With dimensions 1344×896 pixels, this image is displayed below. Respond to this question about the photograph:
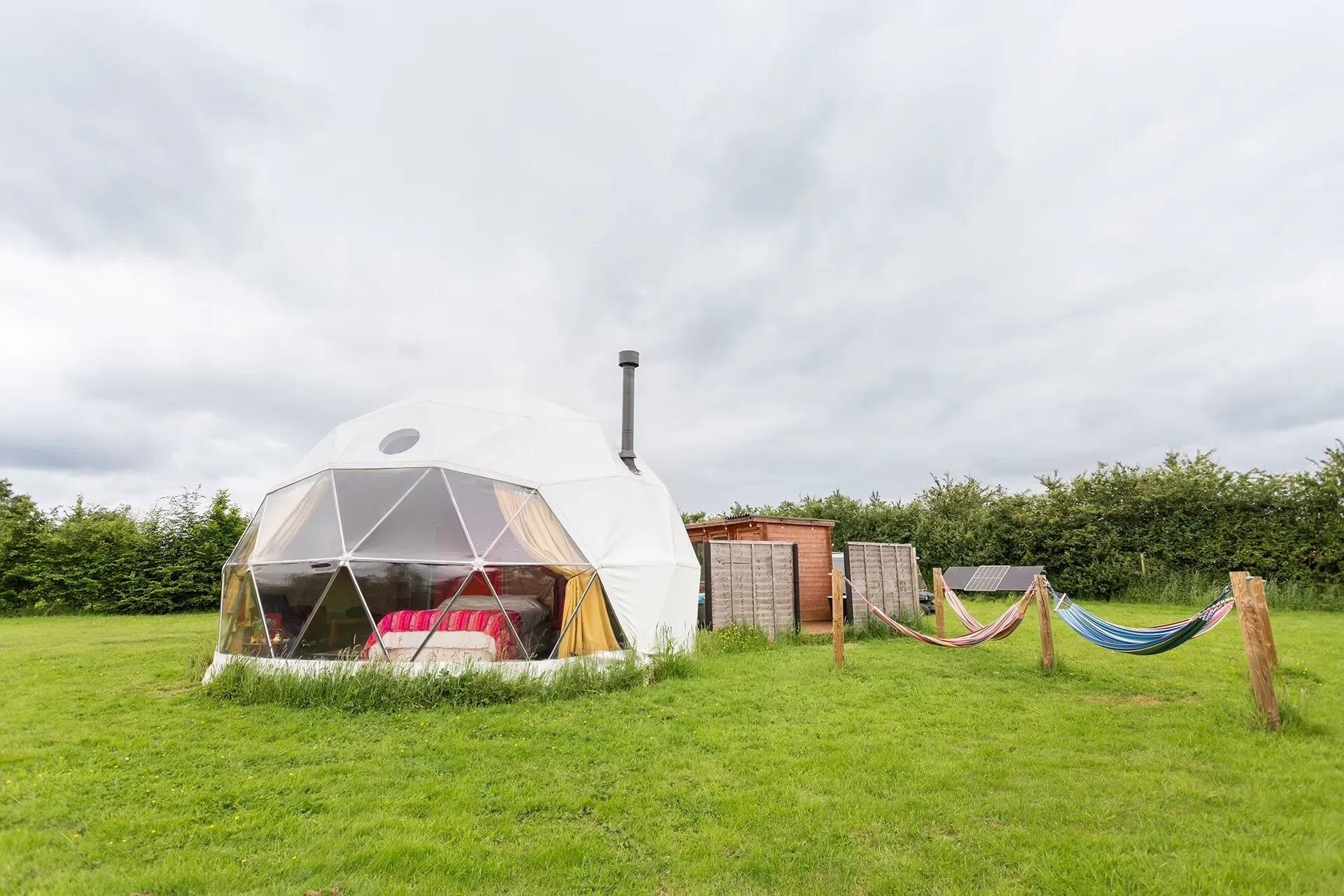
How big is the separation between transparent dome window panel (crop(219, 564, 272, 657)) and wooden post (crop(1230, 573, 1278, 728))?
29.1 feet

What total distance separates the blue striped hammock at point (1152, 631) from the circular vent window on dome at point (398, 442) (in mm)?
7613

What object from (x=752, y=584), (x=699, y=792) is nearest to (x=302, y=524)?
(x=699, y=792)

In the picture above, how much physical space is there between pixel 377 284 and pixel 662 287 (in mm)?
4591

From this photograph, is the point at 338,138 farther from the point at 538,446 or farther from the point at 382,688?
the point at 382,688

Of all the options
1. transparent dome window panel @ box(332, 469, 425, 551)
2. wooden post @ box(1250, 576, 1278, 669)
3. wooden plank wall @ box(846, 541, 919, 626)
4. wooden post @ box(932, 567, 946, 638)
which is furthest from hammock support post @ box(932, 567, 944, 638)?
transparent dome window panel @ box(332, 469, 425, 551)

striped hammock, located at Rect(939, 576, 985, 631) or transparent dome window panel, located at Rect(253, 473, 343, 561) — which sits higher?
transparent dome window panel, located at Rect(253, 473, 343, 561)

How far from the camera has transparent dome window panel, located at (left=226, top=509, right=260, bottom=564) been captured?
8.30 meters

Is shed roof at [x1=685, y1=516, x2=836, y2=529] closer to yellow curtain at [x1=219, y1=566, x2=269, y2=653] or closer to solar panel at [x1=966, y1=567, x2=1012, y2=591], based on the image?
solar panel at [x1=966, y1=567, x2=1012, y2=591]

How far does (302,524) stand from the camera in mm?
7781

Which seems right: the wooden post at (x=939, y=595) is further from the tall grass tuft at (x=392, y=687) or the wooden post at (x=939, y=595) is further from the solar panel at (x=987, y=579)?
the tall grass tuft at (x=392, y=687)

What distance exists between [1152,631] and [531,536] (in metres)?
6.08

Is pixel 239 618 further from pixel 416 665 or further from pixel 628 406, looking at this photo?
pixel 628 406

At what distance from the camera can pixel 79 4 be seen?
20.6 feet

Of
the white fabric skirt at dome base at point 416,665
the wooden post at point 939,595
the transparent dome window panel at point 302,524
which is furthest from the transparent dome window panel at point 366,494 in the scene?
the wooden post at point 939,595
